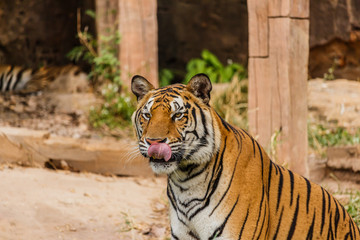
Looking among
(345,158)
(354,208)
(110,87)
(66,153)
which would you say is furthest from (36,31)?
(354,208)

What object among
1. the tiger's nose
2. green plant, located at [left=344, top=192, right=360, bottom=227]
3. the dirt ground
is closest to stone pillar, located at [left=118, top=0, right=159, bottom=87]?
the dirt ground

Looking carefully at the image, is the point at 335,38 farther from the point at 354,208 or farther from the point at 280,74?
the point at 354,208

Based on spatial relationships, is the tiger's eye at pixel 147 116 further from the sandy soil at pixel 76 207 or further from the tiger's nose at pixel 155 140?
the sandy soil at pixel 76 207

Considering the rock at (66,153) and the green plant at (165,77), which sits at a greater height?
the green plant at (165,77)

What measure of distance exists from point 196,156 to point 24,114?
5378 millimetres

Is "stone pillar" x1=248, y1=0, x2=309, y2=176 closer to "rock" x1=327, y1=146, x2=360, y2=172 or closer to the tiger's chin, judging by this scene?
"rock" x1=327, y1=146, x2=360, y2=172

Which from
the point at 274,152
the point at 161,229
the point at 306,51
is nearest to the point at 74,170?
the point at 161,229

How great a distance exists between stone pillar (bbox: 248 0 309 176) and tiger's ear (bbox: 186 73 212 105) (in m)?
2.31

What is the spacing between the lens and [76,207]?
197 inches

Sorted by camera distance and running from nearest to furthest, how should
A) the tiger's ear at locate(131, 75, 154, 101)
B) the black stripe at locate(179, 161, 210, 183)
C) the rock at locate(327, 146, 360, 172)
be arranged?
the black stripe at locate(179, 161, 210, 183) → the tiger's ear at locate(131, 75, 154, 101) → the rock at locate(327, 146, 360, 172)

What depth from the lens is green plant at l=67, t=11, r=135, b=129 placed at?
25.6 ft

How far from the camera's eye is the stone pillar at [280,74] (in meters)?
5.27

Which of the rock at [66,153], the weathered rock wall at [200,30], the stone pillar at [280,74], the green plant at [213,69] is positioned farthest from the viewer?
the weathered rock wall at [200,30]

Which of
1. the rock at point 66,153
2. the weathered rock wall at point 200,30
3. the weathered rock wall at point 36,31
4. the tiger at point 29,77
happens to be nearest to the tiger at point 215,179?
the rock at point 66,153
